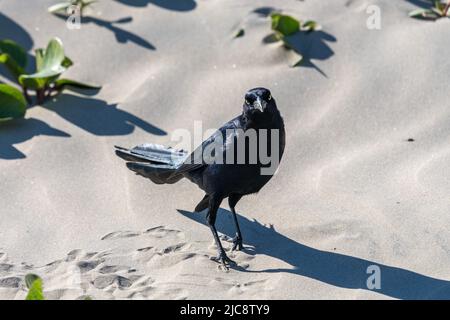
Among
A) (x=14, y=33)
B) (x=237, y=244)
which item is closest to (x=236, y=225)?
(x=237, y=244)

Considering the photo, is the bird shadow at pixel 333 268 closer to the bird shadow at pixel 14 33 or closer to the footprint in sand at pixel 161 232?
the footprint in sand at pixel 161 232

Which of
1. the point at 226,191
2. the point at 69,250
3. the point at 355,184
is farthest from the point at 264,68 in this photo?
A: the point at 69,250

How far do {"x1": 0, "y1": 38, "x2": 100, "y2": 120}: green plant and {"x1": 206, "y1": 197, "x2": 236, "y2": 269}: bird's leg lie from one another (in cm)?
220

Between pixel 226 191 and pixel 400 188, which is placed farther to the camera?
pixel 400 188

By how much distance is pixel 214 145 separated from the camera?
557 cm

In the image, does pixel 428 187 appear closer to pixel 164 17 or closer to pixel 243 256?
pixel 243 256

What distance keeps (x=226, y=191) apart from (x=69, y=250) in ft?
3.65

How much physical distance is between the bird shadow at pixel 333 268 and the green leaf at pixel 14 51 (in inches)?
101

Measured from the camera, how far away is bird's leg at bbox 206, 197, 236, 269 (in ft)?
17.6

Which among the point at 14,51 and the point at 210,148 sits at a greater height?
the point at 210,148

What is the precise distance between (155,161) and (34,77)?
159cm

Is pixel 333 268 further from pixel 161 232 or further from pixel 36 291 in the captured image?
pixel 36 291

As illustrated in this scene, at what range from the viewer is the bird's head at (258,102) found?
521cm

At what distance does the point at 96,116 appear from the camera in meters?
7.25
